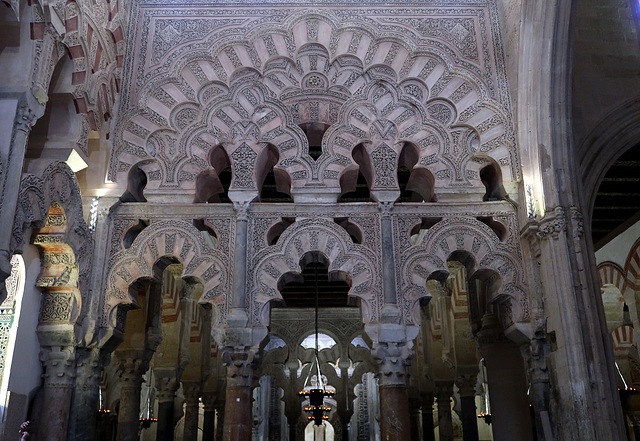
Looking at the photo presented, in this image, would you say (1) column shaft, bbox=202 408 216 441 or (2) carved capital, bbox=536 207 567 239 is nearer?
(2) carved capital, bbox=536 207 567 239

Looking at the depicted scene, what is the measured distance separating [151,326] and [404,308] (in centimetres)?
352

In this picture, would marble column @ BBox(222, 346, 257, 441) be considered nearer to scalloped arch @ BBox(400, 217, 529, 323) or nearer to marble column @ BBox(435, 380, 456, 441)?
scalloped arch @ BBox(400, 217, 529, 323)

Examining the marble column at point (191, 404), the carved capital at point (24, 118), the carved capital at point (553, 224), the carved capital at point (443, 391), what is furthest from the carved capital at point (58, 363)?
the carved capital at point (443, 391)

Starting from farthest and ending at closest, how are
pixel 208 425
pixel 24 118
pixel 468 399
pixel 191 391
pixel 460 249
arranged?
pixel 208 425, pixel 191 391, pixel 468 399, pixel 460 249, pixel 24 118

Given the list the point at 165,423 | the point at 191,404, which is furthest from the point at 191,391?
the point at 165,423

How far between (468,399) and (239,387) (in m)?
5.21

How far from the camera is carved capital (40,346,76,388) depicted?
6.43 metres

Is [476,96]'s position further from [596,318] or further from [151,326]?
[151,326]

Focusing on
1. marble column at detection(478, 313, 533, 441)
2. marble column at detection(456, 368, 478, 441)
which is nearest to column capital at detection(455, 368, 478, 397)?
marble column at detection(456, 368, 478, 441)

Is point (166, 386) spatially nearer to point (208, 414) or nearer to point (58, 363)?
point (208, 414)

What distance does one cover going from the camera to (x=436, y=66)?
772 centimetres

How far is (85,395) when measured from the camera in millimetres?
6555

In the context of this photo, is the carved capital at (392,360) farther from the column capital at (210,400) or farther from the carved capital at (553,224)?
the column capital at (210,400)

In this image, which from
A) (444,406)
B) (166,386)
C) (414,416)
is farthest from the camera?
(414,416)
